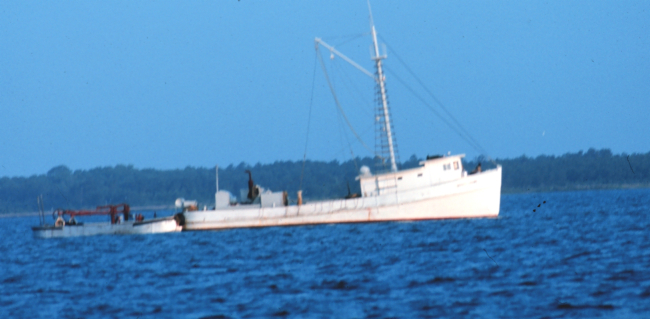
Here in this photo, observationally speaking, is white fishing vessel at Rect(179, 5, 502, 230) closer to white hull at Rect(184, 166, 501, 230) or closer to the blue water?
white hull at Rect(184, 166, 501, 230)

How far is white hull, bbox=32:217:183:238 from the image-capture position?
5712 centimetres

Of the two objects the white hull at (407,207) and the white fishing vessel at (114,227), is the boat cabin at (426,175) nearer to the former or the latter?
the white hull at (407,207)

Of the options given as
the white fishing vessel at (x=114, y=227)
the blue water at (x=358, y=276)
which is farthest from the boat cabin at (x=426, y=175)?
the white fishing vessel at (x=114, y=227)

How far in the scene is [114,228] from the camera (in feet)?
191

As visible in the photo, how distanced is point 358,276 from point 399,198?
25102 millimetres

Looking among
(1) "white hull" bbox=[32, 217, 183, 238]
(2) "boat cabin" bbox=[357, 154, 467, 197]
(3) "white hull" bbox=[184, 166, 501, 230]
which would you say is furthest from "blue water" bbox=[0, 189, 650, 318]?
(1) "white hull" bbox=[32, 217, 183, 238]

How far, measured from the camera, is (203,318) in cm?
1895

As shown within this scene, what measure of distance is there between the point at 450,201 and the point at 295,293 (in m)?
28.8

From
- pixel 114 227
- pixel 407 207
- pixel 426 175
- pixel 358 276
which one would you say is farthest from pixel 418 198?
pixel 358 276

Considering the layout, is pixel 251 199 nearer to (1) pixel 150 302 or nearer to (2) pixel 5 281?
(2) pixel 5 281

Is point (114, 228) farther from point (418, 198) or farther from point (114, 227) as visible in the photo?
point (418, 198)

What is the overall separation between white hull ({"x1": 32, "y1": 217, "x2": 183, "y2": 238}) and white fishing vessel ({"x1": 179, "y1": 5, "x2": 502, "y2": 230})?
5657mm

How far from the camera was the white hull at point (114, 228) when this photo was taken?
187 ft

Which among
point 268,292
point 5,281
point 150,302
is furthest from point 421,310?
point 5,281
